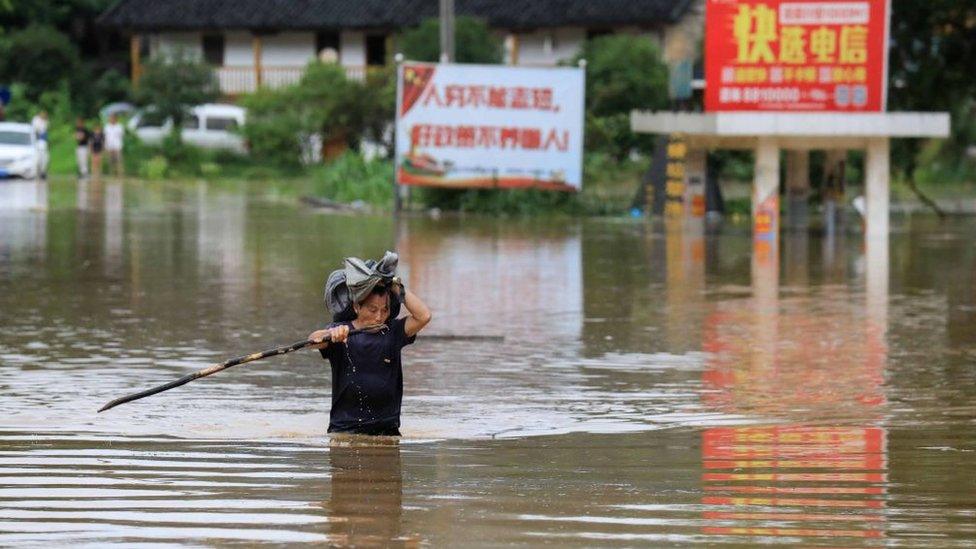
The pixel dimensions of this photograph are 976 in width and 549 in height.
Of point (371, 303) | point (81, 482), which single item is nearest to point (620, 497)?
point (371, 303)

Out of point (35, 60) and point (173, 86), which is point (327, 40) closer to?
point (35, 60)

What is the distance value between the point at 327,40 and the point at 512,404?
51124 millimetres

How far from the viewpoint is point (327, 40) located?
206ft

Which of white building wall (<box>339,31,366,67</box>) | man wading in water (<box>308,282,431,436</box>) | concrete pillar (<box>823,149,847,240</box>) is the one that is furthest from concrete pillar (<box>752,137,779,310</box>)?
white building wall (<box>339,31,366,67</box>)

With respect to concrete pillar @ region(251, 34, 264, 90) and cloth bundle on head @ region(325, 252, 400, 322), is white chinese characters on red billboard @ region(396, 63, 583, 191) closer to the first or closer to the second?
concrete pillar @ region(251, 34, 264, 90)

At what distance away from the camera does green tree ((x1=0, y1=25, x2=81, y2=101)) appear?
6000 cm

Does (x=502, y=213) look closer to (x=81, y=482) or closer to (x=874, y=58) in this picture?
(x=874, y=58)

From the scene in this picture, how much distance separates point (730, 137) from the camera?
33.4 meters

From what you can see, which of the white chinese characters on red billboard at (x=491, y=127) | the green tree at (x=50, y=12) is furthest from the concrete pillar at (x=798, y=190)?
the green tree at (x=50, y=12)

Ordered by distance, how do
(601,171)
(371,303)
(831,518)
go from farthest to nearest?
(601,171) → (371,303) → (831,518)

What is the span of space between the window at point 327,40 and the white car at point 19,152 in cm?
1825

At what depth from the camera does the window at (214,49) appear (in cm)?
6347

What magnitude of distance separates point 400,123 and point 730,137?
24.1 feet

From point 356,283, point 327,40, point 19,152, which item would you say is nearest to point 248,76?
point 327,40
